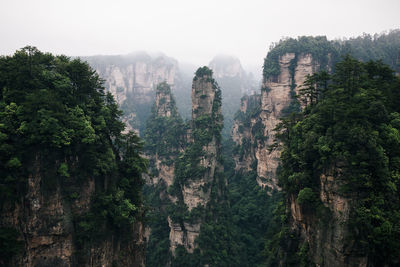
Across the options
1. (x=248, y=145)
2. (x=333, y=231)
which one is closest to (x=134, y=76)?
(x=248, y=145)

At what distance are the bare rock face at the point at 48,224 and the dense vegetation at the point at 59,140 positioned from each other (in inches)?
9.7

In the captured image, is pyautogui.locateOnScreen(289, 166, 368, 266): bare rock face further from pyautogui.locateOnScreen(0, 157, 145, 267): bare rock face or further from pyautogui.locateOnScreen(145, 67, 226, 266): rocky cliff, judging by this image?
pyautogui.locateOnScreen(145, 67, 226, 266): rocky cliff

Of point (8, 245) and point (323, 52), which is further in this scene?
point (323, 52)

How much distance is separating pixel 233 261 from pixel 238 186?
18918 mm

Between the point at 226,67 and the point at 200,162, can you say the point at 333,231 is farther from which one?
the point at 226,67

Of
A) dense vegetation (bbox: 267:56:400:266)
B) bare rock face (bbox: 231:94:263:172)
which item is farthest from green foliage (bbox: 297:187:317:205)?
bare rock face (bbox: 231:94:263:172)

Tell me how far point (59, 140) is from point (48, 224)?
17.6 feet

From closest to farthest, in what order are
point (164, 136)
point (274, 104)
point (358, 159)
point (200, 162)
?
point (358, 159), point (200, 162), point (274, 104), point (164, 136)

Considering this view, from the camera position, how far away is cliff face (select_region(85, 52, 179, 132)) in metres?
98.8

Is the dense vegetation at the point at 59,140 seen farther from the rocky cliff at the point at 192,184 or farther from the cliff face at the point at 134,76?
the cliff face at the point at 134,76

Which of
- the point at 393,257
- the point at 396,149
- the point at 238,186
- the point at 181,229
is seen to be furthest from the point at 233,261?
the point at 396,149

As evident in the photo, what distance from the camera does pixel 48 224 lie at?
1484 cm

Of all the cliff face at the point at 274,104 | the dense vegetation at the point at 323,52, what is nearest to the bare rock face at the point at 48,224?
the cliff face at the point at 274,104

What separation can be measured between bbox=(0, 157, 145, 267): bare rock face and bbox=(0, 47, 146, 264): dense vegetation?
0.81 ft
